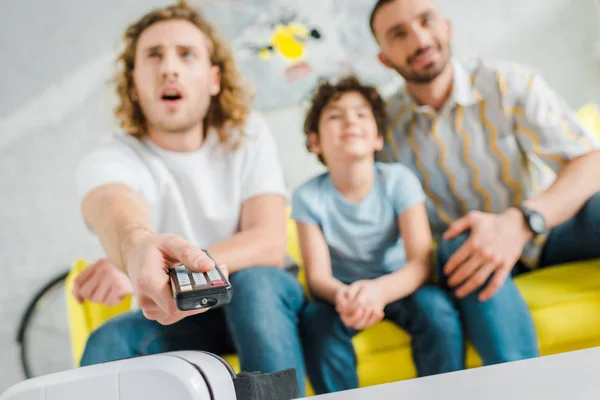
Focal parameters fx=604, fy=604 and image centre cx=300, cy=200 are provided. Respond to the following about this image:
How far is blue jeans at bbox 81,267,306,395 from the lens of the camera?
967mm

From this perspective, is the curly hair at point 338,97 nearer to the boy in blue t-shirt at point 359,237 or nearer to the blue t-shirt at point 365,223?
the boy in blue t-shirt at point 359,237

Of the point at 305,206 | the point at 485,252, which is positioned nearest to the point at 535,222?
the point at 485,252

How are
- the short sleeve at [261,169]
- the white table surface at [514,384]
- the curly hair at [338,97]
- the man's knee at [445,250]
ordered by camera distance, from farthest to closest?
the curly hair at [338,97] < the short sleeve at [261,169] < the man's knee at [445,250] < the white table surface at [514,384]

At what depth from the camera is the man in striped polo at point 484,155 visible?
46.7 inches

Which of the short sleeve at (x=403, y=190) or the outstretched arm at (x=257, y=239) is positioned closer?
the outstretched arm at (x=257, y=239)

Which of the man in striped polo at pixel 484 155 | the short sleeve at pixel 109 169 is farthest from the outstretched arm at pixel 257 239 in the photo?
the man in striped polo at pixel 484 155

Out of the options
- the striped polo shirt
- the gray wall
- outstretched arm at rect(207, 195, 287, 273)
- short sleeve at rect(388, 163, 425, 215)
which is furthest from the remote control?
the gray wall

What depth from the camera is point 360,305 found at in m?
1.10

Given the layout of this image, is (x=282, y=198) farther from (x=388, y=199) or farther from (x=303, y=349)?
(x=303, y=349)

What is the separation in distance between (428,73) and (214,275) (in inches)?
42.4

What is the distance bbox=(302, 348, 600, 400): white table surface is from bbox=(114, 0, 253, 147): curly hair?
1041mm

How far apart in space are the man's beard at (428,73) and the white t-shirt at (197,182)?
1.36 feet

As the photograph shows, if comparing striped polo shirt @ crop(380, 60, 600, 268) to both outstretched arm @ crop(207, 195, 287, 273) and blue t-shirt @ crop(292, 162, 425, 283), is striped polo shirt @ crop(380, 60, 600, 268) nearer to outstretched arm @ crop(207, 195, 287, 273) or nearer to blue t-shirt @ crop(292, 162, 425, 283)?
blue t-shirt @ crop(292, 162, 425, 283)

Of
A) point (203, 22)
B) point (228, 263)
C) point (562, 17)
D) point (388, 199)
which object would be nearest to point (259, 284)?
point (228, 263)
